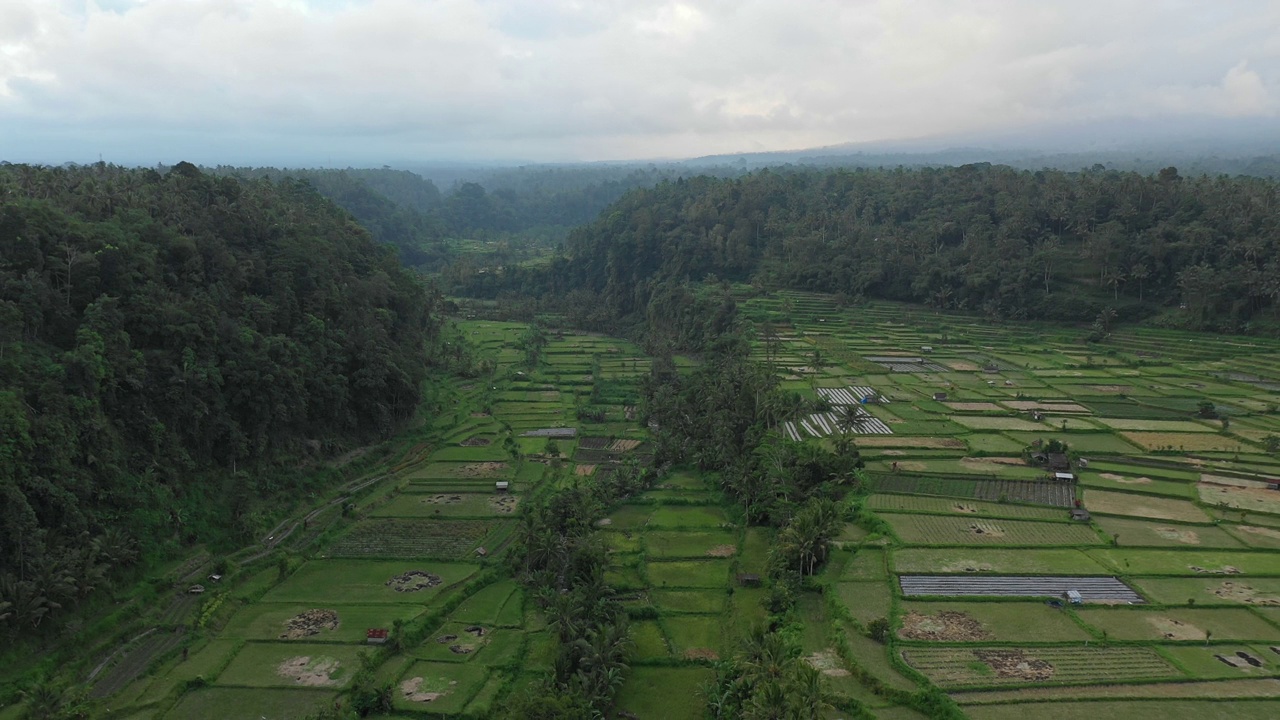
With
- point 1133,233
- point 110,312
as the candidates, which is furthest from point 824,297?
point 110,312

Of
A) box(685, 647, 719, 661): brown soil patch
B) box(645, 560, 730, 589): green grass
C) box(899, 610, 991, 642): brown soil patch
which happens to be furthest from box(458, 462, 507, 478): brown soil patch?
box(899, 610, 991, 642): brown soil patch

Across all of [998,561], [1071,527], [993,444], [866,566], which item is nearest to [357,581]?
[866,566]

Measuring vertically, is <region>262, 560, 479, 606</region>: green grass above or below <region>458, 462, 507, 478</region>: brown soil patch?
below

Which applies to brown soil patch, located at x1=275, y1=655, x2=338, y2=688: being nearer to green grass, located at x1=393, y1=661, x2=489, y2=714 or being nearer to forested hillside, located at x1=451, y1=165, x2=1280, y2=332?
green grass, located at x1=393, y1=661, x2=489, y2=714

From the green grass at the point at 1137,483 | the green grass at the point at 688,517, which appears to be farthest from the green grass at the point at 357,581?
the green grass at the point at 1137,483

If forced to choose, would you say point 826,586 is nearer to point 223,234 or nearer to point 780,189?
point 223,234

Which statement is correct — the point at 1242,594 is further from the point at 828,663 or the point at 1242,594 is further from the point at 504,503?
the point at 504,503

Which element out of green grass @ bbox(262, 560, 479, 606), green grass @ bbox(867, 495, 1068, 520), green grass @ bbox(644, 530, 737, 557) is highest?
green grass @ bbox(867, 495, 1068, 520)
